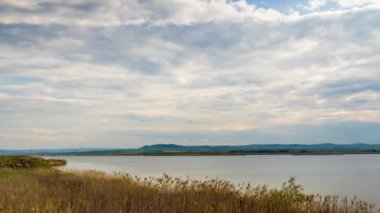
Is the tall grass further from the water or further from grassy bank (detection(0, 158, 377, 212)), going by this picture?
the water

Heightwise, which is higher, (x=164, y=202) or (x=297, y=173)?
(x=164, y=202)

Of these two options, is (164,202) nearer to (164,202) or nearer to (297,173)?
(164,202)

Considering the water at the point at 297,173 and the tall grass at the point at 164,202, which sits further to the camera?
the water at the point at 297,173

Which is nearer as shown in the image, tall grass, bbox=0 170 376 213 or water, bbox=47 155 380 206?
tall grass, bbox=0 170 376 213

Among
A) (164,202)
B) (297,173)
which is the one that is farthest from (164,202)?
(297,173)

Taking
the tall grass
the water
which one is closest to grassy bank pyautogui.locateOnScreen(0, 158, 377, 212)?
the tall grass

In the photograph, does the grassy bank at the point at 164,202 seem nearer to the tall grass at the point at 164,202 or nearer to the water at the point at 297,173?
the tall grass at the point at 164,202

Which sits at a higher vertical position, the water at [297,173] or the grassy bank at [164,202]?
the grassy bank at [164,202]

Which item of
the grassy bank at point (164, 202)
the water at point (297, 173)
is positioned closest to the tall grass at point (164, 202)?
the grassy bank at point (164, 202)

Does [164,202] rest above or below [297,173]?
above

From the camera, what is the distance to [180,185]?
15664 mm

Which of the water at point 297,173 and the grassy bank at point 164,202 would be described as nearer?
the grassy bank at point 164,202

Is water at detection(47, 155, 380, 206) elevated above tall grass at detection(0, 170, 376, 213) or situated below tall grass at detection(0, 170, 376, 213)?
below

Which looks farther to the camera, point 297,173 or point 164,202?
point 297,173
